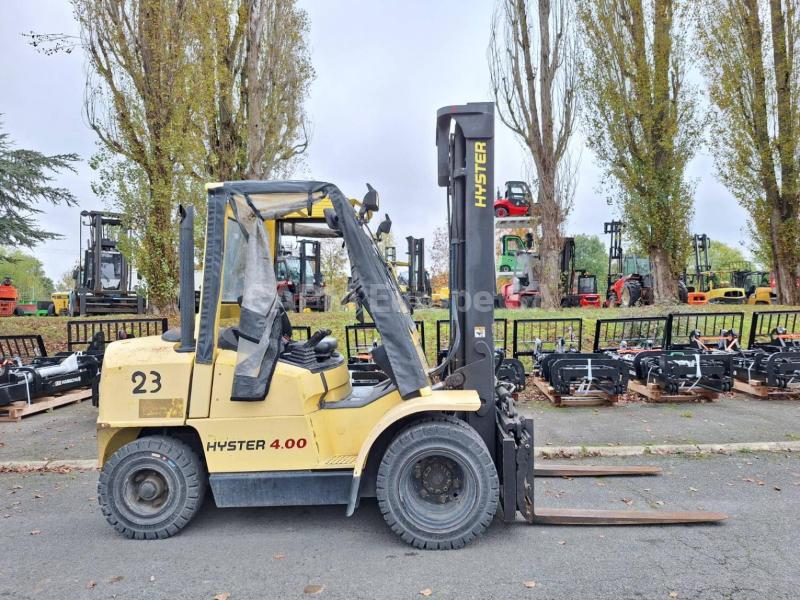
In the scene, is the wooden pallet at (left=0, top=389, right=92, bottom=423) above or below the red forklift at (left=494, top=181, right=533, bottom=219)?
below

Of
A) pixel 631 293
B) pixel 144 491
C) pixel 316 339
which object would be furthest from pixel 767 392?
pixel 631 293

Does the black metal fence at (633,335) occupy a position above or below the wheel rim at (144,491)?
above

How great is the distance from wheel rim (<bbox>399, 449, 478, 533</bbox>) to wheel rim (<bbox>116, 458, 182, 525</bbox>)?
5.59 ft

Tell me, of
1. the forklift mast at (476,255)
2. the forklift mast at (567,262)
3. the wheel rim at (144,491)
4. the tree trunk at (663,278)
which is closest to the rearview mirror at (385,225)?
the forklift mast at (476,255)

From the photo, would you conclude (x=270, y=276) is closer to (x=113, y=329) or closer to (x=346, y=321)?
(x=346, y=321)

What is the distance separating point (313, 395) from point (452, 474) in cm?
114

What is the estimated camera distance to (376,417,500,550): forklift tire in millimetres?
3861

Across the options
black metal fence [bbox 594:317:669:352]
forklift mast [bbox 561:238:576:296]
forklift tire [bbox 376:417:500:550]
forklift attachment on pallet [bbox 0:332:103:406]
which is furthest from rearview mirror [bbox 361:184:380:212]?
forklift mast [bbox 561:238:576:296]

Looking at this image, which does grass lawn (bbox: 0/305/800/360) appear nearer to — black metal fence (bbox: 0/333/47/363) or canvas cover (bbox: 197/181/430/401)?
black metal fence (bbox: 0/333/47/363)

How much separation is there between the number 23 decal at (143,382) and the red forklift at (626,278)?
19.3m

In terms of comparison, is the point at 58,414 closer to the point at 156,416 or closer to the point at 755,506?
the point at 156,416

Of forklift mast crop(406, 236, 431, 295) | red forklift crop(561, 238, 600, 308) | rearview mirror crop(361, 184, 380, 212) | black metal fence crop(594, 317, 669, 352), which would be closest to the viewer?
rearview mirror crop(361, 184, 380, 212)

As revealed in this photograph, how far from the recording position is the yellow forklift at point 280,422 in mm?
3895

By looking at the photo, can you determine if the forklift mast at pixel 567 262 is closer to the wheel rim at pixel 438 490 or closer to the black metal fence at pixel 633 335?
the black metal fence at pixel 633 335
